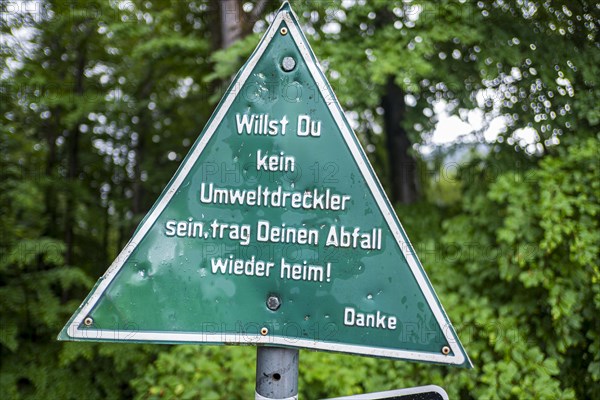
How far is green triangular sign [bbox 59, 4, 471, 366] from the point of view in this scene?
154 cm

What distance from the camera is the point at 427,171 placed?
5.79 meters

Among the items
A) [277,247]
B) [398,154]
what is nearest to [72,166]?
[398,154]

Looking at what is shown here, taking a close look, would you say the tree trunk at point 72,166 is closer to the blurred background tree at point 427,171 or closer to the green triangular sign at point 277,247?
the blurred background tree at point 427,171

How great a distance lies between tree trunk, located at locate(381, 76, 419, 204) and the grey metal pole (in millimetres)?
4472

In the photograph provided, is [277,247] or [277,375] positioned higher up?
[277,247]

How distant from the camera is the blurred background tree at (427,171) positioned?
3174 millimetres

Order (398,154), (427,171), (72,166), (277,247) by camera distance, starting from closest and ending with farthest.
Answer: (277,247) < (72,166) < (427,171) < (398,154)

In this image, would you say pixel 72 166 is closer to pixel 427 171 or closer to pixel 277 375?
pixel 427 171

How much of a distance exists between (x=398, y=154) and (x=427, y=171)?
0.53m

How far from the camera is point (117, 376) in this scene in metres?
4.16

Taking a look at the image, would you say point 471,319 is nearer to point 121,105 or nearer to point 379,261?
point 379,261

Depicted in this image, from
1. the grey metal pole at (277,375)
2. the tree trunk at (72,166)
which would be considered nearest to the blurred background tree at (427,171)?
the tree trunk at (72,166)

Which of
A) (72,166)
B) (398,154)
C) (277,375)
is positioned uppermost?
(398,154)

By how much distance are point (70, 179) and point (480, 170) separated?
427 cm
